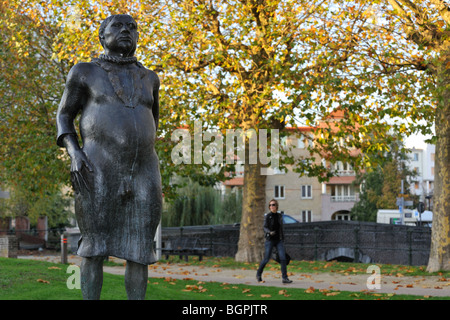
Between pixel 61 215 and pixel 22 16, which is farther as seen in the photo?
pixel 61 215

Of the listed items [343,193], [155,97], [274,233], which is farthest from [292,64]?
[343,193]

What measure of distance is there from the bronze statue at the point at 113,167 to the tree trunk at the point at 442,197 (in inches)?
568

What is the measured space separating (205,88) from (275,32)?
3355 mm

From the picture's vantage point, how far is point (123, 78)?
561 centimetres

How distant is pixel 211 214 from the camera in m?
42.0

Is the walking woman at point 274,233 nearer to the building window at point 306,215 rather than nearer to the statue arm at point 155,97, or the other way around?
the statue arm at point 155,97

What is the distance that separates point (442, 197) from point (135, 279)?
1513cm

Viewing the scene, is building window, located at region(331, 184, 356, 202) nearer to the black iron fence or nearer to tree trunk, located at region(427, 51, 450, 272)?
the black iron fence

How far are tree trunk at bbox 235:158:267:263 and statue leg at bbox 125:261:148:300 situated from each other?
18.3 m

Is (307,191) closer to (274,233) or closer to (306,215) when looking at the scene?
(306,215)

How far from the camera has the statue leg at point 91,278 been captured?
17.7 feet
